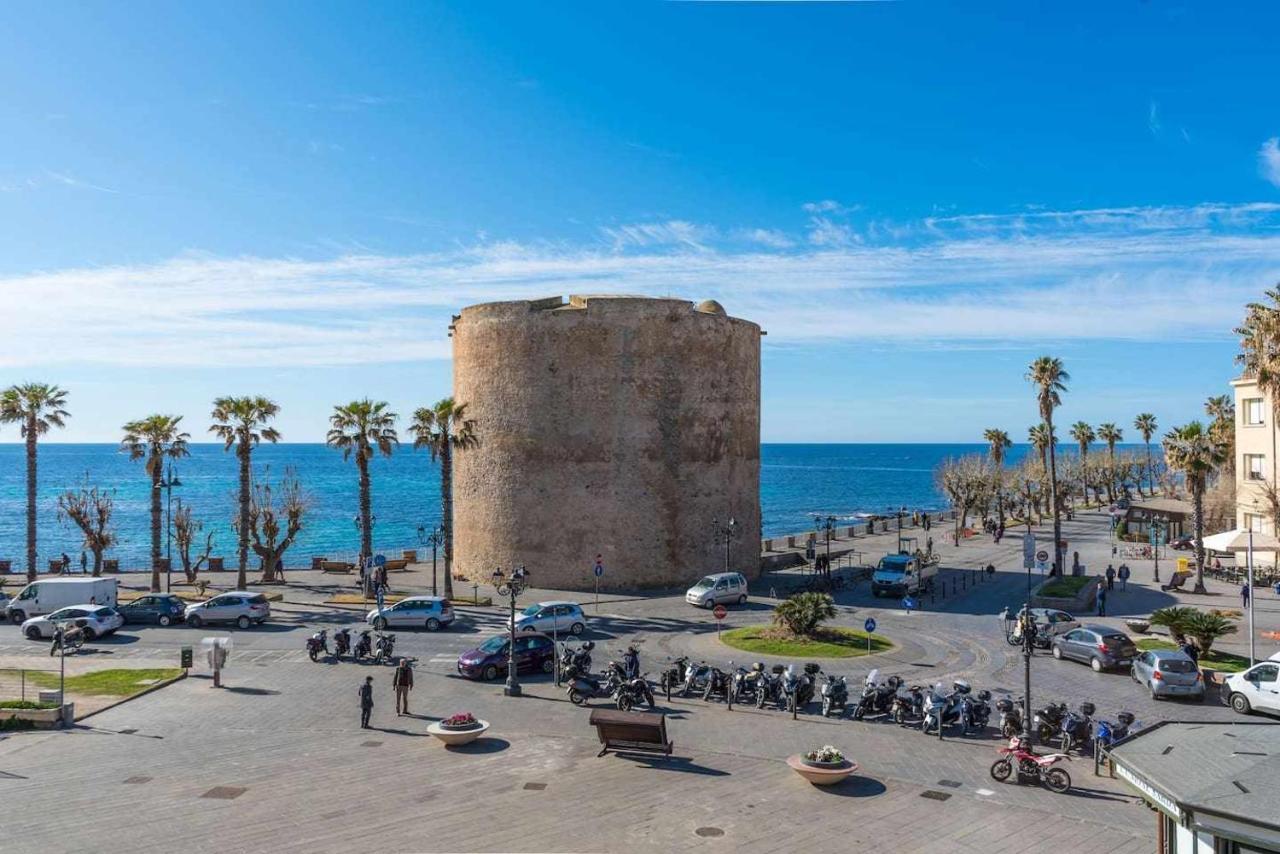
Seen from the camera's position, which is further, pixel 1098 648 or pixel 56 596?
pixel 56 596

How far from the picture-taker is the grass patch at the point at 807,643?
93.0ft

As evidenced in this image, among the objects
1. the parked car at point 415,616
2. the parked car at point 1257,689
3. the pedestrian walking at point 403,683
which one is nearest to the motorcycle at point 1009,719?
the parked car at point 1257,689

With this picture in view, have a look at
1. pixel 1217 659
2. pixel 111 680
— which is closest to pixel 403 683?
pixel 111 680

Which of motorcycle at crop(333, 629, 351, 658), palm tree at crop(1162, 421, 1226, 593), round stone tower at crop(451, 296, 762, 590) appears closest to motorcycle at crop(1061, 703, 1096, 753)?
motorcycle at crop(333, 629, 351, 658)

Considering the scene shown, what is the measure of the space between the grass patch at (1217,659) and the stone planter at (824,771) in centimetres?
1531

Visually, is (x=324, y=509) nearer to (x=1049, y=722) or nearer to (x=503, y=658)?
(x=503, y=658)

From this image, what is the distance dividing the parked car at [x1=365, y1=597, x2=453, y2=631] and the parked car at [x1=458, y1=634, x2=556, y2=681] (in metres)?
7.67

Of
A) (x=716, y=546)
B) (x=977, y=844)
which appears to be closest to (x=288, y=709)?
(x=977, y=844)

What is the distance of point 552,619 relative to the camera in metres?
32.2

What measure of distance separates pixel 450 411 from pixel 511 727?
80.6ft

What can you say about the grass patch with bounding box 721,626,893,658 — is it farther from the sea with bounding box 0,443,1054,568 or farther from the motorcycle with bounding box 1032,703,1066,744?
the sea with bounding box 0,443,1054,568

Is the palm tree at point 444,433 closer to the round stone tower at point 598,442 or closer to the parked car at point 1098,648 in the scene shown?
the round stone tower at point 598,442

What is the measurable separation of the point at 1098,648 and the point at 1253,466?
35.1m

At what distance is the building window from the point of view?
51.8m
